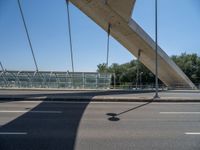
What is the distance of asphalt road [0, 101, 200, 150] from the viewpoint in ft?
20.9

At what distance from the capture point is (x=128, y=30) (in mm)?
33000

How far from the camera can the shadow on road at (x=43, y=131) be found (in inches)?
245

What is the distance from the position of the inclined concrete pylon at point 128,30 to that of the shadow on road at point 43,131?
63.3 ft

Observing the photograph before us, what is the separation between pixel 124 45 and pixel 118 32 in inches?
152

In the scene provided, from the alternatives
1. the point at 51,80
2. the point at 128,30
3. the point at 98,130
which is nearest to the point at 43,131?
the point at 98,130

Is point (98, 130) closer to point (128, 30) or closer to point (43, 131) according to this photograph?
point (43, 131)

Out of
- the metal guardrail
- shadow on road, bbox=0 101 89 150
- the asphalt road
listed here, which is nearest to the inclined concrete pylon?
the metal guardrail

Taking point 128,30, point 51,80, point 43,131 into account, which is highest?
point 128,30

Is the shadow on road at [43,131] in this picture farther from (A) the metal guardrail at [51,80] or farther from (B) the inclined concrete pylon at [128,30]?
(A) the metal guardrail at [51,80]

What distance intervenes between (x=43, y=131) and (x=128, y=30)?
2682 cm

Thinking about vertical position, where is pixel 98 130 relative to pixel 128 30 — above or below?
below

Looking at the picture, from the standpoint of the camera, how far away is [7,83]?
30703mm

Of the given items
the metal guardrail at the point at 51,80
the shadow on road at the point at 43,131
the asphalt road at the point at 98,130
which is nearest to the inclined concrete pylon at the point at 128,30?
the metal guardrail at the point at 51,80

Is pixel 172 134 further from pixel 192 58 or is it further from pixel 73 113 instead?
pixel 192 58
